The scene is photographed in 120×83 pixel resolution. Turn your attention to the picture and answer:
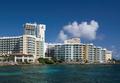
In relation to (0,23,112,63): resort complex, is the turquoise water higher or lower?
lower

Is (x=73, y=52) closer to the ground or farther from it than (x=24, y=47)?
closer to the ground

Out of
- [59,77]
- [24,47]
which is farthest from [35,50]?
[59,77]

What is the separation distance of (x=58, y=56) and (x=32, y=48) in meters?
22.3

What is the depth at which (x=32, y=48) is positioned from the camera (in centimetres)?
17325

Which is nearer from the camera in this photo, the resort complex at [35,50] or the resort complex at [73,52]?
the resort complex at [35,50]

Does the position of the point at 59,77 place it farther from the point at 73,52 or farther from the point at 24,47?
the point at 73,52

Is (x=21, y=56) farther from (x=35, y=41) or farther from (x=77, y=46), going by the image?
(x=77, y=46)

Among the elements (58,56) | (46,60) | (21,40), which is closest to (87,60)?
(58,56)

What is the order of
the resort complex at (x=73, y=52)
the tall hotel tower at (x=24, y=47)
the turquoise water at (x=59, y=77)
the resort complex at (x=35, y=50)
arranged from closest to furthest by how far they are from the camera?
the turquoise water at (x=59, y=77)
the resort complex at (x=35, y=50)
the tall hotel tower at (x=24, y=47)
the resort complex at (x=73, y=52)

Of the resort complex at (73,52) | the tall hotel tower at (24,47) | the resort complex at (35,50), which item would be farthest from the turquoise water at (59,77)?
the resort complex at (73,52)

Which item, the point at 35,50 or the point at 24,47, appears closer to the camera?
the point at 24,47

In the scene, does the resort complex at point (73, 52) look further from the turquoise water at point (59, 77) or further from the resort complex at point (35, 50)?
the turquoise water at point (59, 77)

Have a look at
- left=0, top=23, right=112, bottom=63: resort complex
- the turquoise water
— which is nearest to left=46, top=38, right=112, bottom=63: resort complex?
left=0, top=23, right=112, bottom=63: resort complex

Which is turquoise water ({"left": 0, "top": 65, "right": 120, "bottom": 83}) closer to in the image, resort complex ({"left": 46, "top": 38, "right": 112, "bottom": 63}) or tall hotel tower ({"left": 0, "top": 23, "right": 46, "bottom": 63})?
tall hotel tower ({"left": 0, "top": 23, "right": 46, "bottom": 63})
